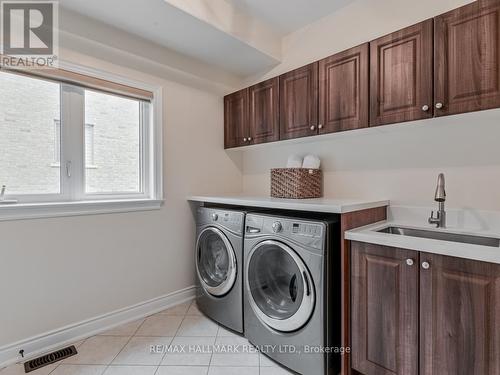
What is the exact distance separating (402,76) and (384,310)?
51.7 inches

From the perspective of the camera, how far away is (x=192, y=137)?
8.39 feet

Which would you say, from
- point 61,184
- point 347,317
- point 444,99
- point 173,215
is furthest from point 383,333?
point 61,184

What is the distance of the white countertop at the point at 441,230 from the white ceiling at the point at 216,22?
5.67 feet

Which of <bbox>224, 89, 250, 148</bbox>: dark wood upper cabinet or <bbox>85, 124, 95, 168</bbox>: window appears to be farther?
<bbox>224, 89, 250, 148</bbox>: dark wood upper cabinet

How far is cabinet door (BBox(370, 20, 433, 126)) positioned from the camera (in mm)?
1482

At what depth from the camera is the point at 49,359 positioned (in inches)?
66.1

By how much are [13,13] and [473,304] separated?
2.94 metres

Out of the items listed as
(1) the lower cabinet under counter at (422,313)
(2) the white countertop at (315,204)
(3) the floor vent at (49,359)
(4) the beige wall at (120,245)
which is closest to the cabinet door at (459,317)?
(1) the lower cabinet under counter at (422,313)

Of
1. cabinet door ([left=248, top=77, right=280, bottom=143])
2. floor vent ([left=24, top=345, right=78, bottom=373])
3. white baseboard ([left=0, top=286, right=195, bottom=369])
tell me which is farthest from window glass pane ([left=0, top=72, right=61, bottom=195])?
cabinet door ([left=248, top=77, right=280, bottom=143])

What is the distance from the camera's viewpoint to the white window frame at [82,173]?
1.75 meters

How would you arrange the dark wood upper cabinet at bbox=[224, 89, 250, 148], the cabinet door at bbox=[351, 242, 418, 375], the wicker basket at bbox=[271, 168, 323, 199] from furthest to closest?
the dark wood upper cabinet at bbox=[224, 89, 250, 148] → the wicker basket at bbox=[271, 168, 323, 199] → the cabinet door at bbox=[351, 242, 418, 375]

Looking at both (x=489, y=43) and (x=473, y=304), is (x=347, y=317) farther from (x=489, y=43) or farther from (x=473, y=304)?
(x=489, y=43)

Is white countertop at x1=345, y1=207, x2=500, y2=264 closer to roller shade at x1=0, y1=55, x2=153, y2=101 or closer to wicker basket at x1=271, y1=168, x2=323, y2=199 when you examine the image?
wicker basket at x1=271, y1=168, x2=323, y2=199

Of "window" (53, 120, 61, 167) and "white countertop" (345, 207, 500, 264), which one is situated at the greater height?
"window" (53, 120, 61, 167)
